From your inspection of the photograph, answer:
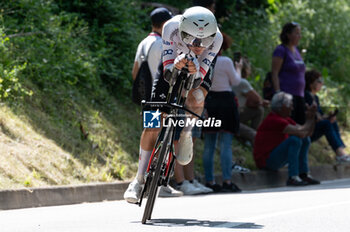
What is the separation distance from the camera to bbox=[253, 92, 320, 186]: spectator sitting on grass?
41.2 ft

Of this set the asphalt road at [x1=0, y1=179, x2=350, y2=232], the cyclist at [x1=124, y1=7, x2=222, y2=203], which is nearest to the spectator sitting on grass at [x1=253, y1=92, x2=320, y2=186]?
the asphalt road at [x1=0, y1=179, x2=350, y2=232]

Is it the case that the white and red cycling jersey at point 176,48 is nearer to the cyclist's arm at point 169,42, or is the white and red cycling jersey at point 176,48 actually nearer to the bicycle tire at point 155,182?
the cyclist's arm at point 169,42

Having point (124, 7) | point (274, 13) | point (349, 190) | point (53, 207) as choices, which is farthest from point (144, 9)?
point (53, 207)

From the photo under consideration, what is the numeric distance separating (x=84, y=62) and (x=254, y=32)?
7075 millimetres

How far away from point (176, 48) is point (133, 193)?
141cm

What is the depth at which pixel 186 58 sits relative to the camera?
6.70 m

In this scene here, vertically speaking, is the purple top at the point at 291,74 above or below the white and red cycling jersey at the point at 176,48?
below

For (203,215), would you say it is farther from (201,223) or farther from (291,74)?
(291,74)

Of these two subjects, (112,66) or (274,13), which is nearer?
(112,66)

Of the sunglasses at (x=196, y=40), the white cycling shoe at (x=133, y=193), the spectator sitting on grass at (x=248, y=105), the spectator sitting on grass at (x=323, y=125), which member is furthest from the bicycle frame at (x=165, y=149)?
the spectator sitting on grass at (x=323, y=125)

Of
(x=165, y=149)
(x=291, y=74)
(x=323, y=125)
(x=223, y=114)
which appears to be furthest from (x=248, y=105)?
(x=165, y=149)

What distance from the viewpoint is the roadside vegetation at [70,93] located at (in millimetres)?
10258

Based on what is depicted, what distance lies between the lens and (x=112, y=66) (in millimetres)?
13438

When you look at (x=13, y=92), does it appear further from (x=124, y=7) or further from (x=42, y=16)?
(x=124, y=7)
